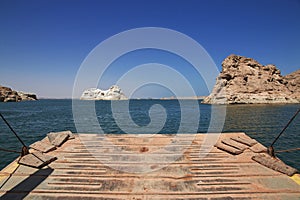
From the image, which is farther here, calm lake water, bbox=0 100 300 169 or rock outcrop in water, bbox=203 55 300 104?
rock outcrop in water, bbox=203 55 300 104

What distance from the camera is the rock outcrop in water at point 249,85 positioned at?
83125 mm

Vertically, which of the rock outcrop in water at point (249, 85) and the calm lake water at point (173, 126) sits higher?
the rock outcrop in water at point (249, 85)

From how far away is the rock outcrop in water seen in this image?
8312cm

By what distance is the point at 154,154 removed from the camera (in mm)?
6734

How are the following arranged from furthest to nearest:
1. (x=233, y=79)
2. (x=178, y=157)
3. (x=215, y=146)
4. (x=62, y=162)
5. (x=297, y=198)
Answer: (x=233, y=79) < (x=215, y=146) < (x=178, y=157) < (x=62, y=162) < (x=297, y=198)

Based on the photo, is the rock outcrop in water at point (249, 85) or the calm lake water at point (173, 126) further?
the rock outcrop in water at point (249, 85)

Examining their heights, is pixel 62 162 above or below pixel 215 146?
below

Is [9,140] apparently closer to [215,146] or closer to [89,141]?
[89,141]

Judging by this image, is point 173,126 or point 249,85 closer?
point 173,126

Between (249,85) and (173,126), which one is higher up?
(249,85)

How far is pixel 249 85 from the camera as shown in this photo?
88938 millimetres

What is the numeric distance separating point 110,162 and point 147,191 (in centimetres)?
223

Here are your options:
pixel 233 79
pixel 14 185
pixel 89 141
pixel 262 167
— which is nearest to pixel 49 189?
pixel 14 185

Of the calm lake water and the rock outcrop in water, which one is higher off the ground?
the rock outcrop in water
